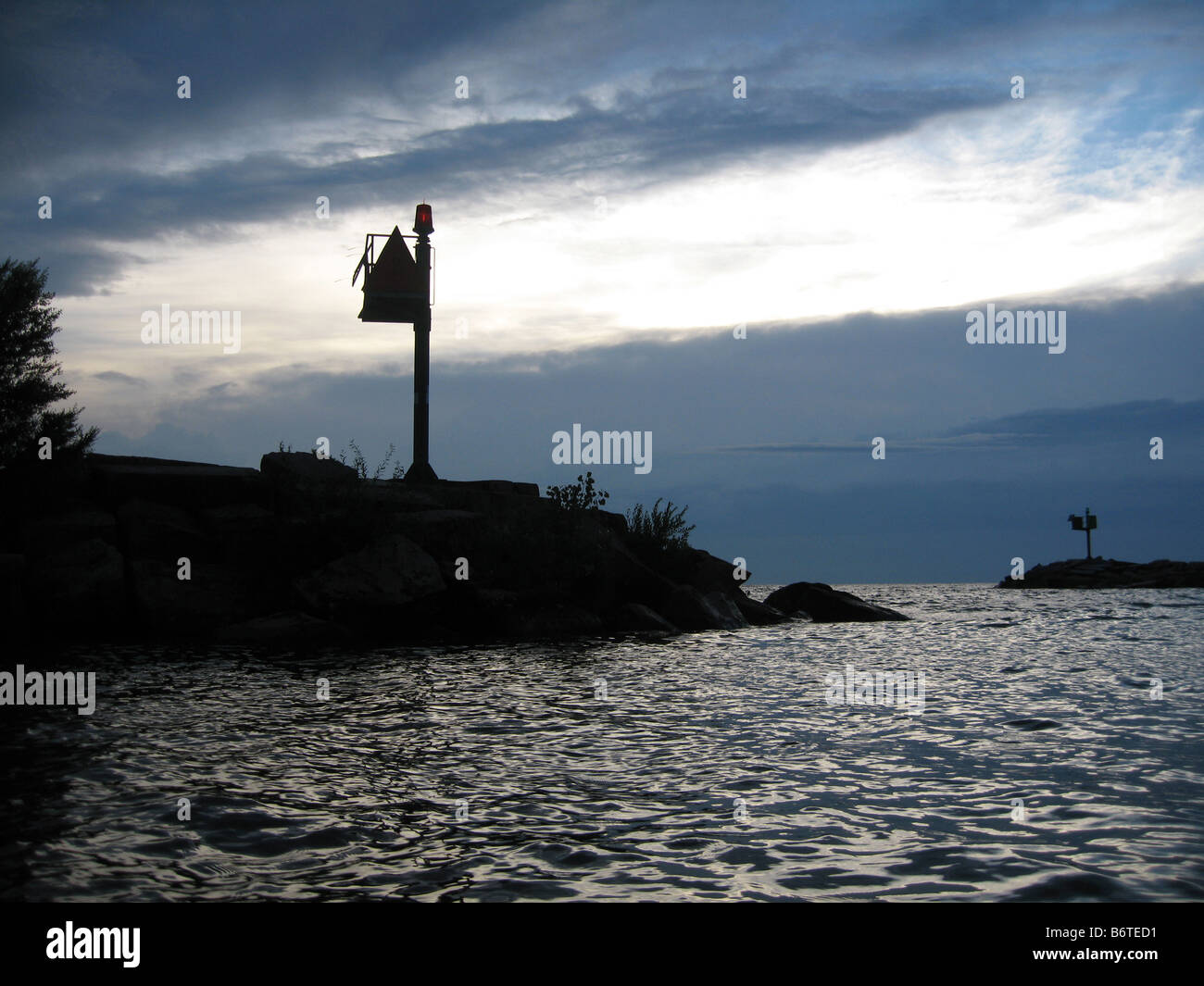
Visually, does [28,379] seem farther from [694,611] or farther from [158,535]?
[694,611]

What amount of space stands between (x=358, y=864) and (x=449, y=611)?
16079 millimetres

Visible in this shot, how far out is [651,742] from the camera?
878 cm

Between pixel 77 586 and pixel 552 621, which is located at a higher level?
pixel 77 586

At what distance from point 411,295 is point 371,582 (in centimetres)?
1286

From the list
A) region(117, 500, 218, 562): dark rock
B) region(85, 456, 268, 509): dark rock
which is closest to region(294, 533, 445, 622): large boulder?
region(117, 500, 218, 562): dark rock

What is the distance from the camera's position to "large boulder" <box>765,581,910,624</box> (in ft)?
104

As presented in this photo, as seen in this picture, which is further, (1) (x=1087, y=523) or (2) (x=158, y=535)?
(1) (x=1087, y=523)

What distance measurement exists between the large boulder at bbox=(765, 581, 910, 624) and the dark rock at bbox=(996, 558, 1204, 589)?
5414 centimetres

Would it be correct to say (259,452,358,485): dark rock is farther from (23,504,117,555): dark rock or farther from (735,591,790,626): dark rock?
(735,591,790,626): dark rock

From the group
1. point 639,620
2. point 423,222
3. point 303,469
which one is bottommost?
point 639,620

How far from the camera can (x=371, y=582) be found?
1945 cm
